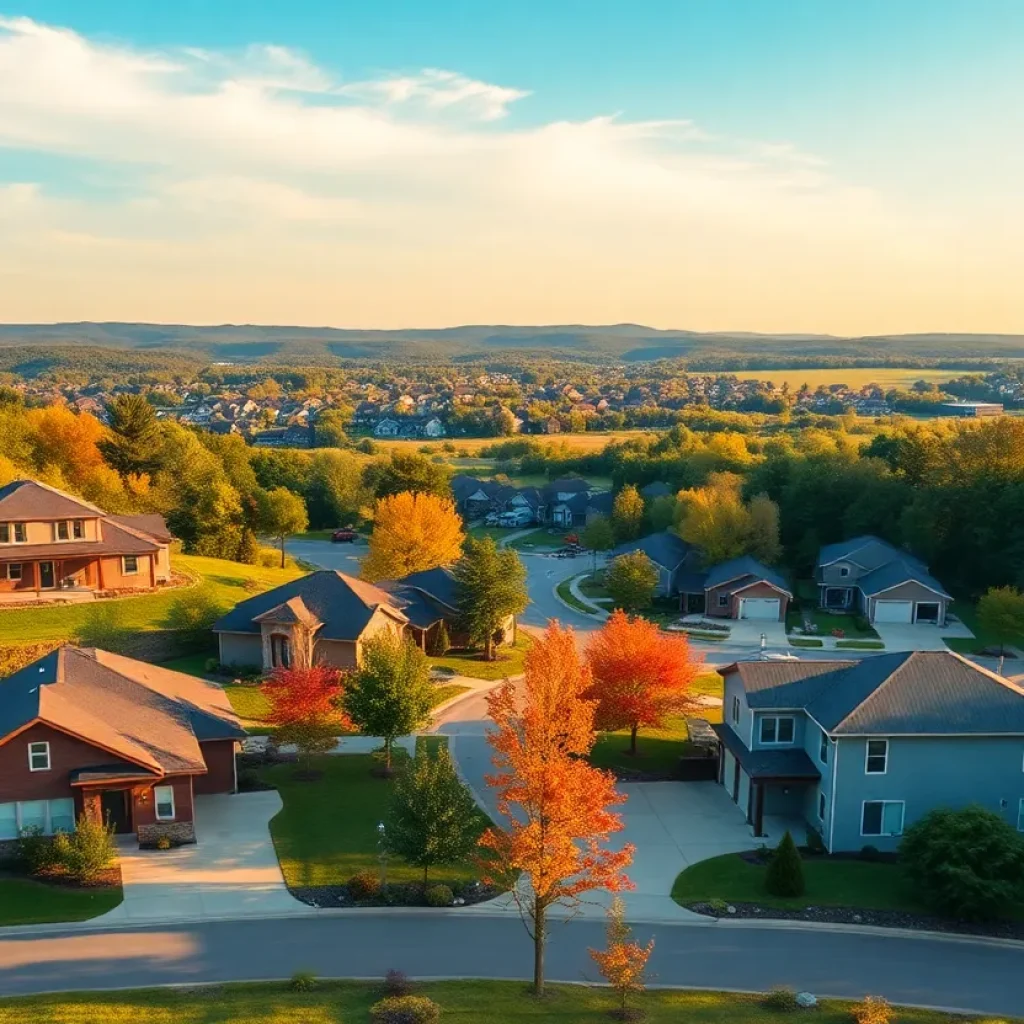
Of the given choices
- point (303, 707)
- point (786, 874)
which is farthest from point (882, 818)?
point (303, 707)

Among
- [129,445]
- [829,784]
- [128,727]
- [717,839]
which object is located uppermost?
[129,445]

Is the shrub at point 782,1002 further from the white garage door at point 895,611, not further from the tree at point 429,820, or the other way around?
the white garage door at point 895,611

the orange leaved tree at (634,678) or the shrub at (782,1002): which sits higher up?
the orange leaved tree at (634,678)

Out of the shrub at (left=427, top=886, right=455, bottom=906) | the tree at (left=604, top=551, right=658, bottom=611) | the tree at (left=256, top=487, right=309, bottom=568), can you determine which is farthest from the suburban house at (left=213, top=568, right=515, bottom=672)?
the tree at (left=256, top=487, right=309, bottom=568)

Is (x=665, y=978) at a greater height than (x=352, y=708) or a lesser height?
lesser

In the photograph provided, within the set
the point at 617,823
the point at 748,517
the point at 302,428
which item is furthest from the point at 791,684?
the point at 302,428

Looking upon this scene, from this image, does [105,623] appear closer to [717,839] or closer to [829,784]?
[717,839]

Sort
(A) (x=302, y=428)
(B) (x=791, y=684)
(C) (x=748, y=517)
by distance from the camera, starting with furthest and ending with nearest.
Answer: (A) (x=302, y=428) < (C) (x=748, y=517) < (B) (x=791, y=684)

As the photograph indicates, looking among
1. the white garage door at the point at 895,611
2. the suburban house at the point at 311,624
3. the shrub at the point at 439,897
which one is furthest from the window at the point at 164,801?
the white garage door at the point at 895,611
